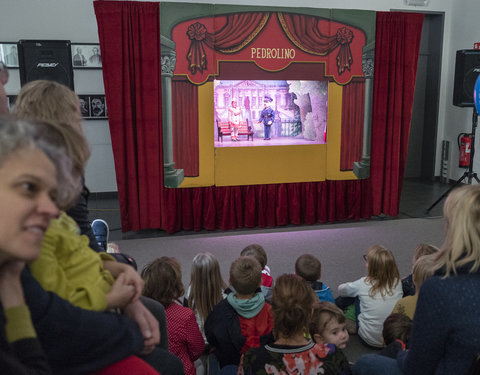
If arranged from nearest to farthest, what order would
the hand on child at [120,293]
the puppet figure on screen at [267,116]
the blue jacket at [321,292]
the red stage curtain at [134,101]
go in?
the hand on child at [120,293] < the blue jacket at [321,292] < the red stage curtain at [134,101] < the puppet figure on screen at [267,116]

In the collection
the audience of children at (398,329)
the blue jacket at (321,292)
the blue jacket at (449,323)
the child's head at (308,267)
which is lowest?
the blue jacket at (321,292)

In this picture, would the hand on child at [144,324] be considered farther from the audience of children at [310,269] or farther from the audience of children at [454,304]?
the audience of children at [310,269]

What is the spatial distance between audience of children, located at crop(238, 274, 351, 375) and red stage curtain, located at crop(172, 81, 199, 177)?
3.28 metres

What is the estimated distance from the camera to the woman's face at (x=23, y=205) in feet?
2.26

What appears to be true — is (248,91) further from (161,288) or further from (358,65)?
(161,288)

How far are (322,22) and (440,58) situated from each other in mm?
3294

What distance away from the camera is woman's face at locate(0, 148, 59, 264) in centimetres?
69

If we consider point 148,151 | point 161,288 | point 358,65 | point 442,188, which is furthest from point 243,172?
point 442,188

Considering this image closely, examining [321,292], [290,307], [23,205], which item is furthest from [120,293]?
[321,292]

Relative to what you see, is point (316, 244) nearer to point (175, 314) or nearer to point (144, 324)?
point (175, 314)

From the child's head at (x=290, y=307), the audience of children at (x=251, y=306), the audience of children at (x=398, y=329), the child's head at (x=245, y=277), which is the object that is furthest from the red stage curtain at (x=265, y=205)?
the child's head at (x=290, y=307)

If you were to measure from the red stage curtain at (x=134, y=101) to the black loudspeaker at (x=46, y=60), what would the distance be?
40.6 inches

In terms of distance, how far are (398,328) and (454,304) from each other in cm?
91

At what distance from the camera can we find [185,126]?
190 inches
